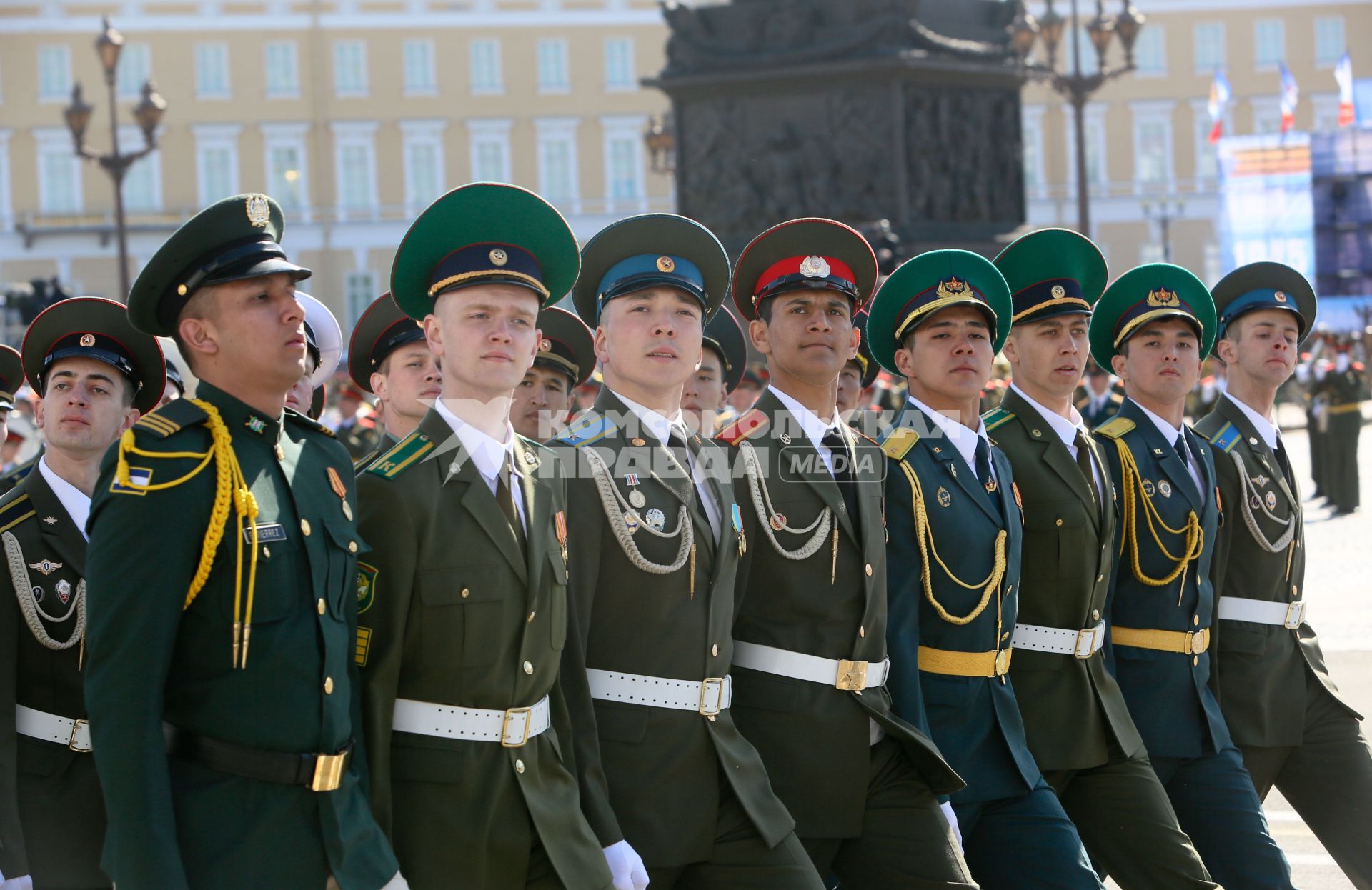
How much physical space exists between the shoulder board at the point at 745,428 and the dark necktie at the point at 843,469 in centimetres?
16

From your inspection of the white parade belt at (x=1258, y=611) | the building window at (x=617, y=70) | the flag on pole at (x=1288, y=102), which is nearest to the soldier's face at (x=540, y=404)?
the white parade belt at (x=1258, y=611)

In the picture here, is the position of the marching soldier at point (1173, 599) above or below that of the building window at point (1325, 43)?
below

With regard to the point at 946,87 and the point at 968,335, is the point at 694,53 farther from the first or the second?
the point at 968,335

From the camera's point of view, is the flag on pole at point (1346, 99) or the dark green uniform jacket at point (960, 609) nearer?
the dark green uniform jacket at point (960, 609)

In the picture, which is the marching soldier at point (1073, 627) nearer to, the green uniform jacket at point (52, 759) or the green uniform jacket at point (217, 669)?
the green uniform jacket at point (217, 669)

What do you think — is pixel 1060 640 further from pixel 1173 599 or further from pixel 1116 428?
pixel 1116 428

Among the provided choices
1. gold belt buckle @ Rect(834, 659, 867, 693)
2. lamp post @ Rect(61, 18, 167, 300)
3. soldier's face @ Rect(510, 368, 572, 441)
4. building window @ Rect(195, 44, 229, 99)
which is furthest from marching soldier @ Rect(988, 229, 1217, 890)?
building window @ Rect(195, 44, 229, 99)

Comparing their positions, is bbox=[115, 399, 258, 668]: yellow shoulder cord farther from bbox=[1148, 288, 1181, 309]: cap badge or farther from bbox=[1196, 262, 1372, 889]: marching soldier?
bbox=[1148, 288, 1181, 309]: cap badge

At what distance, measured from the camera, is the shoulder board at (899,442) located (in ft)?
15.4

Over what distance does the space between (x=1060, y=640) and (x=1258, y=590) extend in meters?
1.03

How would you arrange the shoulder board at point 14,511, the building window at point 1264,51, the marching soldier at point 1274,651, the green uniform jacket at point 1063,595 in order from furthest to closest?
the building window at point 1264,51 < the marching soldier at point 1274,651 < the green uniform jacket at point 1063,595 < the shoulder board at point 14,511

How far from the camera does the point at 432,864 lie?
134 inches

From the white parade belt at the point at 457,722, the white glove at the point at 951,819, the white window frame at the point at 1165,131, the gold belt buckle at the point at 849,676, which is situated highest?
the white window frame at the point at 1165,131

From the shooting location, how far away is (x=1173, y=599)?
206 inches
